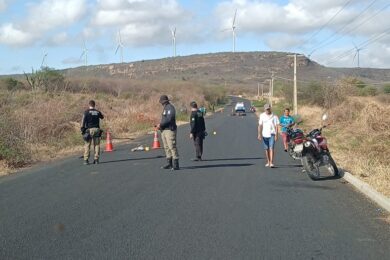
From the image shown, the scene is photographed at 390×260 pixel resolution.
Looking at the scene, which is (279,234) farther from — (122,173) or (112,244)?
(122,173)

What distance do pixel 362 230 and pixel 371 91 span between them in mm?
56166

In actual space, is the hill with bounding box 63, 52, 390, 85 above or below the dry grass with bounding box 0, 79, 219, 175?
above

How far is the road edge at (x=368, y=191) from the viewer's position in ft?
31.4

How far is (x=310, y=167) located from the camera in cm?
1302

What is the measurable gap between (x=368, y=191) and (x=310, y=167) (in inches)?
91.6

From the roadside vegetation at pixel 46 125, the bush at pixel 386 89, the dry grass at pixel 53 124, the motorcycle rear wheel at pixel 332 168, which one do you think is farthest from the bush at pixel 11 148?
the bush at pixel 386 89

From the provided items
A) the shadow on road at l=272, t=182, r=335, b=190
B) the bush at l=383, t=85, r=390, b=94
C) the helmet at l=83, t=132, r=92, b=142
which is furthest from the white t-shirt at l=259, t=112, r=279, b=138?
the bush at l=383, t=85, r=390, b=94

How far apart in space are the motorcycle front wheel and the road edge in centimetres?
69

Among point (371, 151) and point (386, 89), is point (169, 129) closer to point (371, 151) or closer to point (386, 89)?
point (371, 151)

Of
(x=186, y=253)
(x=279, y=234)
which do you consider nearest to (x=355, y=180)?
(x=279, y=234)

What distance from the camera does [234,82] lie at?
179m

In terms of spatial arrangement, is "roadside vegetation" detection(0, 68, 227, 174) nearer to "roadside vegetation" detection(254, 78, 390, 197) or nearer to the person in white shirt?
the person in white shirt

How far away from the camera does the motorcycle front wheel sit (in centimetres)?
1297

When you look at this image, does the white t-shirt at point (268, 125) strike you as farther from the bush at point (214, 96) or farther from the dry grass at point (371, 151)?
the bush at point (214, 96)
